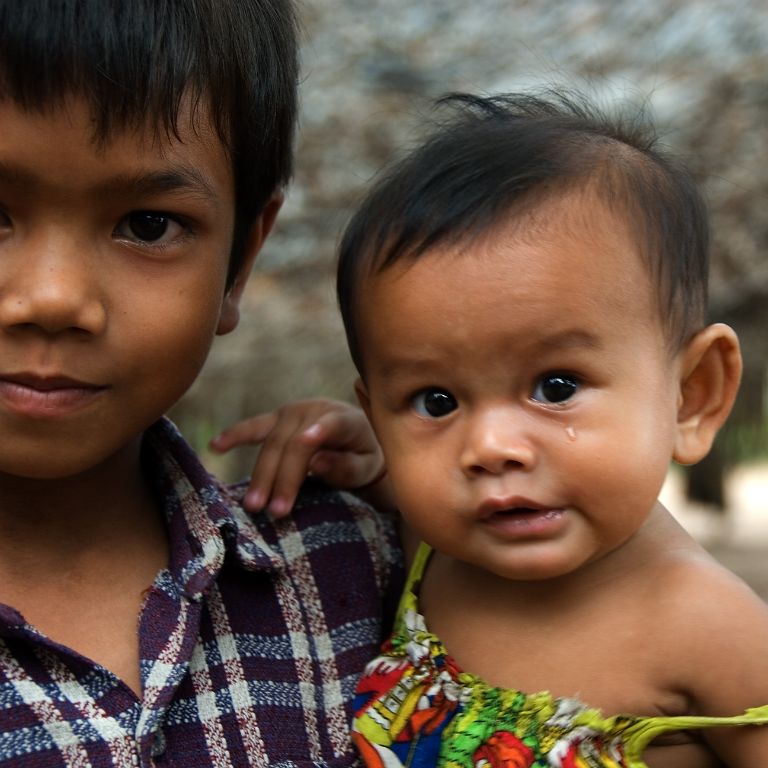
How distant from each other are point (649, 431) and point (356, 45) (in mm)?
2240

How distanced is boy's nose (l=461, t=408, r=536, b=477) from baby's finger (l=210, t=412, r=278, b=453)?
0.49 metres

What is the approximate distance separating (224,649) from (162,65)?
0.74m

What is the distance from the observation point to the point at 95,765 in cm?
142

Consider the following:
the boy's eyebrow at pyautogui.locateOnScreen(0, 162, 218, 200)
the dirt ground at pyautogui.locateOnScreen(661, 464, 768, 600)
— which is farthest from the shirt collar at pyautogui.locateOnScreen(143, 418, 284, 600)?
the dirt ground at pyautogui.locateOnScreen(661, 464, 768, 600)

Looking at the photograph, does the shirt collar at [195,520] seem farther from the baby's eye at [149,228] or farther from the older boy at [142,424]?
the baby's eye at [149,228]


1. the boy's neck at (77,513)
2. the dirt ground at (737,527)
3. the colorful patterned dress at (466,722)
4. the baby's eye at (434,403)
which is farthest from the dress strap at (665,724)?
the dirt ground at (737,527)

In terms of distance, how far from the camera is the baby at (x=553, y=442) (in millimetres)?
1544

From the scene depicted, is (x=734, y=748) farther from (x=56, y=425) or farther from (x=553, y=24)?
(x=553, y=24)

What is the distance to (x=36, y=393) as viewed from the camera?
147 centimetres

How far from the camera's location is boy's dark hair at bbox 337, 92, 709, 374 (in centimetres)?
160

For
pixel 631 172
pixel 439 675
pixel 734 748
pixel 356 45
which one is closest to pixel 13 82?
pixel 631 172

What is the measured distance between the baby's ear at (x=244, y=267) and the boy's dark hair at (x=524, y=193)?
6.4 inches

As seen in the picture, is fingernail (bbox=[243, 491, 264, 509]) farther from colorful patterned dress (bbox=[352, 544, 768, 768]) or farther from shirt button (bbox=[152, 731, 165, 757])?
shirt button (bbox=[152, 731, 165, 757])

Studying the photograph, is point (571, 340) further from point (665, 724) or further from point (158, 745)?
point (158, 745)
